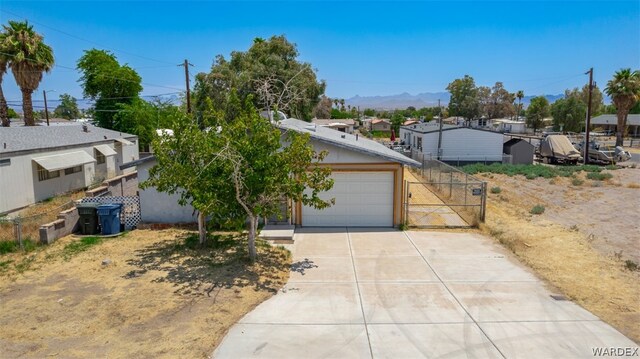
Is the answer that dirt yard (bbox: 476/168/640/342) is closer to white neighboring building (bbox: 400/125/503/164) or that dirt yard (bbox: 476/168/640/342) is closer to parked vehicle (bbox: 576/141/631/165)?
white neighboring building (bbox: 400/125/503/164)

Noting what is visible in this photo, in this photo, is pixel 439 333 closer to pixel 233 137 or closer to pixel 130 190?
pixel 233 137

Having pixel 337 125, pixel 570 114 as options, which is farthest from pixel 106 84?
pixel 570 114

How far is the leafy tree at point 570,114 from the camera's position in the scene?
69562 millimetres

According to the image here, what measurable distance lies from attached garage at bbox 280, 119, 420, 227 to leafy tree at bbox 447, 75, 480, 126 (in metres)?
82.0

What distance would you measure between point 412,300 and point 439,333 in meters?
1.47

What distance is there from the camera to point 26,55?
93.6 feet

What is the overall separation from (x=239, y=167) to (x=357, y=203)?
657 cm

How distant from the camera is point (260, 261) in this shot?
11.4 meters

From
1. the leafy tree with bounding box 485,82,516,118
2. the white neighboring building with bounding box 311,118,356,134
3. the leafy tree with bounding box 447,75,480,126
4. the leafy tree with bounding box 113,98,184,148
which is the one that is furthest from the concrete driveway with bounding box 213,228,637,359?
the leafy tree with bounding box 485,82,516,118

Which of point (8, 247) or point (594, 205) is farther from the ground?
point (8, 247)

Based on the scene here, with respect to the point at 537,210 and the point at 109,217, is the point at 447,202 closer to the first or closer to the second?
the point at 537,210

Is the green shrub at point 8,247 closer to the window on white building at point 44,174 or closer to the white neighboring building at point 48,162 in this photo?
the white neighboring building at point 48,162

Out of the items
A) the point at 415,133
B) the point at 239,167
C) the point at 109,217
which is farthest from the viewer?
the point at 415,133

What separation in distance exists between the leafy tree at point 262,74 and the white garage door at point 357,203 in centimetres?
1908
